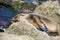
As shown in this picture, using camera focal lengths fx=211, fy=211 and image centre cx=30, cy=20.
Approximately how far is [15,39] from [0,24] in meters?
1.72

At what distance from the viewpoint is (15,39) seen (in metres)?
2.56

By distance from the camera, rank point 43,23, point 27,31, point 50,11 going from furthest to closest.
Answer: point 50,11 < point 43,23 < point 27,31

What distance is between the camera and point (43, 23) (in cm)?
404

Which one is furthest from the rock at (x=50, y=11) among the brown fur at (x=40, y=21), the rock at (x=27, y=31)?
the rock at (x=27, y=31)

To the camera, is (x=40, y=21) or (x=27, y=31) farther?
(x=40, y=21)

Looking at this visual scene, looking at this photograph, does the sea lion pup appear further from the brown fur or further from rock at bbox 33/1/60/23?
rock at bbox 33/1/60/23

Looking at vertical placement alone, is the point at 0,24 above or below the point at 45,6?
below

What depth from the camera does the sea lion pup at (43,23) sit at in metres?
3.92

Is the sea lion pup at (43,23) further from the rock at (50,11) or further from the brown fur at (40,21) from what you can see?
the rock at (50,11)

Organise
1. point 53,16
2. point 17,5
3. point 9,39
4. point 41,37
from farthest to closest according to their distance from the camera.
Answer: point 17,5
point 53,16
point 41,37
point 9,39

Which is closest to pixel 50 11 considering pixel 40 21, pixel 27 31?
pixel 40 21

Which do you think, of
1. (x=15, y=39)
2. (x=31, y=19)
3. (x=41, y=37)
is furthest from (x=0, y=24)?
(x=15, y=39)

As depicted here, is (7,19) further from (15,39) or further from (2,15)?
(15,39)

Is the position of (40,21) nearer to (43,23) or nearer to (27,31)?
(43,23)
